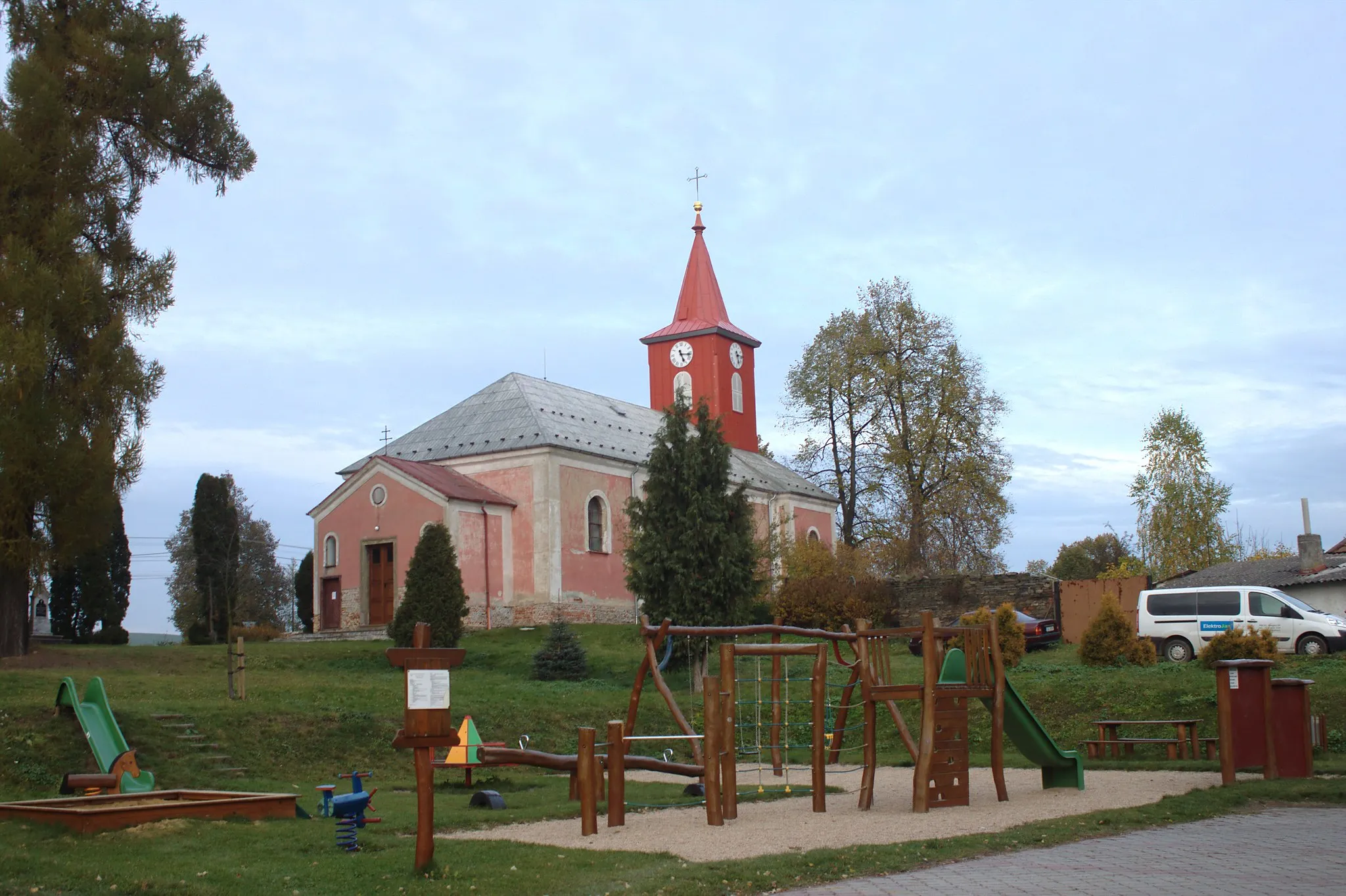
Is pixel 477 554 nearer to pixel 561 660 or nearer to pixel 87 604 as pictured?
pixel 561 660

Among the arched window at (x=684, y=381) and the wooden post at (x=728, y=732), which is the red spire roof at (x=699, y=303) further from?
the wooden post at (x=728, y=732)

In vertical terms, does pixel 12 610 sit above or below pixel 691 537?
below

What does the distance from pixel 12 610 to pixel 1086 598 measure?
26.2 meters

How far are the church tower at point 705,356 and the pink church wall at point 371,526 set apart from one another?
17400 mm

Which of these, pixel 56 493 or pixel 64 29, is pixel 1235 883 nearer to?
pixel 56 493

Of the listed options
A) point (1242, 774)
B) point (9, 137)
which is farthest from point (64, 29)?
point (1242, 774)

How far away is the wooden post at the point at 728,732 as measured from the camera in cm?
1271

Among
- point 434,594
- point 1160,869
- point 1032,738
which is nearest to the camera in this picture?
point 1160,869

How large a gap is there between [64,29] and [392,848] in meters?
21.4

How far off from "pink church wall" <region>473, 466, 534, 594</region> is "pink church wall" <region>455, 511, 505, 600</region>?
0.23m

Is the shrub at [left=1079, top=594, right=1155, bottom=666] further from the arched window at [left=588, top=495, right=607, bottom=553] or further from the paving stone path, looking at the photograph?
the arched window at [left=588, top=495, right=607, bottom=553]

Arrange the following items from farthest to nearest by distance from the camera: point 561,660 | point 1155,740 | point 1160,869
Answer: point 561,660 < point 1155,740 < point 1160,869

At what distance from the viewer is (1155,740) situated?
56.4 ft

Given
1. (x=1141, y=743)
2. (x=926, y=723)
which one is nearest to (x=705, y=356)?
(x=1141, y=743)
